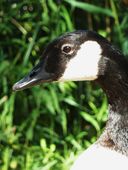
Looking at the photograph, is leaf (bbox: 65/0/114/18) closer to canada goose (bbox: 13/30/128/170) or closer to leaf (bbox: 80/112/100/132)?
leaf (bbox: 80/112/100/132)

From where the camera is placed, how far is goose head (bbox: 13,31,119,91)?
97.9 inches

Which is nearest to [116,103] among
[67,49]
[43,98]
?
[67,49]

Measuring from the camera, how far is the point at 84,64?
2.55m

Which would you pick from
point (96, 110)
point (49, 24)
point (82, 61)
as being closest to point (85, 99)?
point (96, 110)

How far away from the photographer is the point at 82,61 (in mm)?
2545

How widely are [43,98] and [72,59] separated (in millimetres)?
964

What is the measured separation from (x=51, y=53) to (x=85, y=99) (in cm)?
119

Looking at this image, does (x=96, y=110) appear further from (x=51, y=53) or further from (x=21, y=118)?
(x=51, y=53)

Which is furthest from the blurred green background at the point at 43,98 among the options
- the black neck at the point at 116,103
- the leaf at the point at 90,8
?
the black neck at the point at 116,103

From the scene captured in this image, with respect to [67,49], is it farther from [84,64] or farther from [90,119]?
[90,119]

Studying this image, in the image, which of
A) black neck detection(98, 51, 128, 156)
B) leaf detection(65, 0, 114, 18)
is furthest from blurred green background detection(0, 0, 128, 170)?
black neck detection(98, 51, 128, 156)

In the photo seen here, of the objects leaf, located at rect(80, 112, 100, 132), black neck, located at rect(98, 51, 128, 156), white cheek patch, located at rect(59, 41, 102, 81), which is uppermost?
white cheek patch, located at rect(59, 41, 102, 81)

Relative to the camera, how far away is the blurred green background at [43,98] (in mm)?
3506

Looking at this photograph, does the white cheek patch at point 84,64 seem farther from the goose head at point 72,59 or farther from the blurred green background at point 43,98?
the blurred green background at point 43,98
